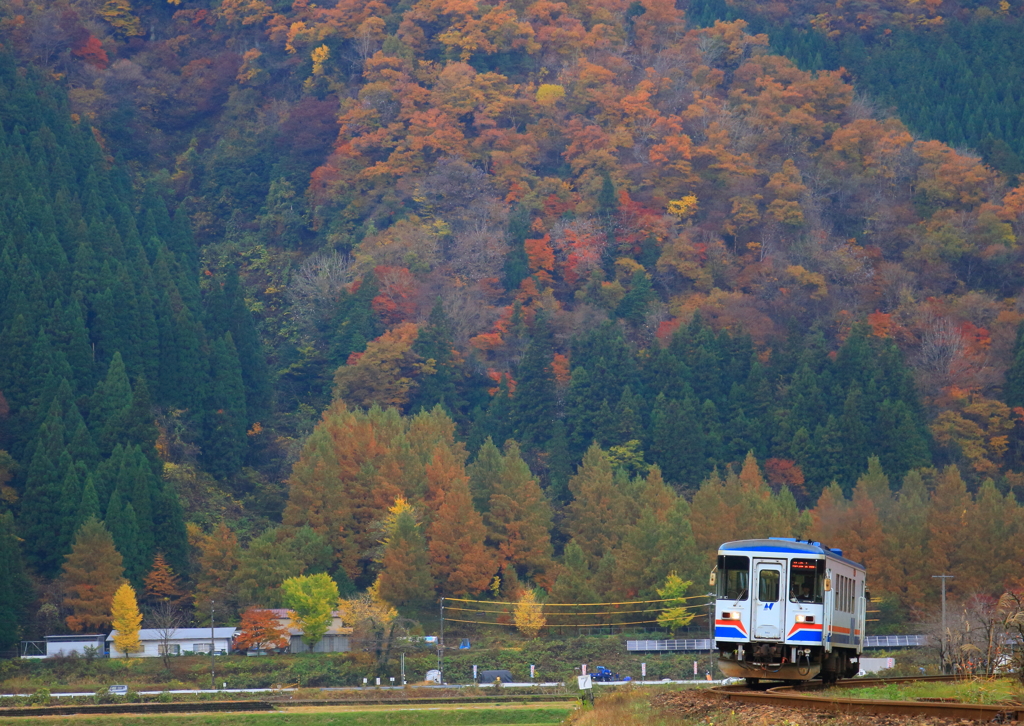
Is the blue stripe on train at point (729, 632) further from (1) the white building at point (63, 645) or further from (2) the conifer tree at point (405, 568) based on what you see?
(2) the conifer tree at point (405, 568)

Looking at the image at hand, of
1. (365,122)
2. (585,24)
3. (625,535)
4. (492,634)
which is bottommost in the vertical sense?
(492,634)

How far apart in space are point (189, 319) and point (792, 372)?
2171 inches

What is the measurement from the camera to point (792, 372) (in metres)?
132

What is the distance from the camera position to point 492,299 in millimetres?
143500

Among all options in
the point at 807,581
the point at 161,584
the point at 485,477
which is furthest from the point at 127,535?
the point at 807,581

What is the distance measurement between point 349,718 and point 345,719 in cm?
19

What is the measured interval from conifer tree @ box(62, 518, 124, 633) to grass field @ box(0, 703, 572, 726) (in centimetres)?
3041

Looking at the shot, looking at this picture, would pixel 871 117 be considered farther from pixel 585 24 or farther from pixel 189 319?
pixel 189 319

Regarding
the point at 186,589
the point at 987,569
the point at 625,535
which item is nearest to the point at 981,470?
the point at 987,569

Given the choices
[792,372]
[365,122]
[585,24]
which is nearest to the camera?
[792,372]

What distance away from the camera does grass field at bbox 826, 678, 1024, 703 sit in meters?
23.7

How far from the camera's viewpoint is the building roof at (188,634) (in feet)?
282

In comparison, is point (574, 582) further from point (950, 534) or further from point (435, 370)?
point (435, 370)

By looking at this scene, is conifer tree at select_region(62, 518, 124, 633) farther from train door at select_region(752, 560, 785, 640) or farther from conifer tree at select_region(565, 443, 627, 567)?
train door at select_region(752, 560, 785, 640)
